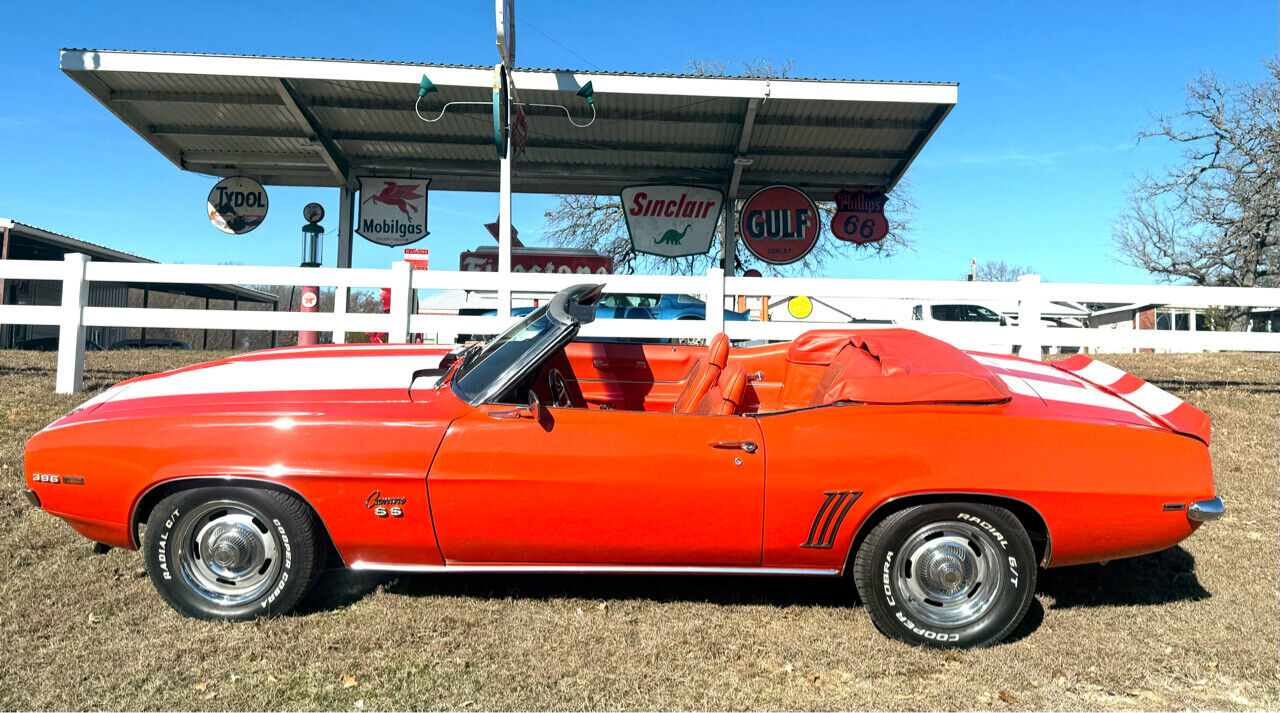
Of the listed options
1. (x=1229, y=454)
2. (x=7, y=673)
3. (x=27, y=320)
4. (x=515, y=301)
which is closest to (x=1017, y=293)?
(x=1229, y=454)

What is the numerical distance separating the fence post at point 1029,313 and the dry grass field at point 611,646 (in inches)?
121

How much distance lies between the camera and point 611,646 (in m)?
3.10

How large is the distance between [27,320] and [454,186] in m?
6.95

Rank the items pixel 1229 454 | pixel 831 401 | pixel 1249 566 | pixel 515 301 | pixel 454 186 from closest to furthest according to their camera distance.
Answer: pixel 831 401
pixel 1249 566
pixel 1229 454
pixel 454 186
pixel 515 301

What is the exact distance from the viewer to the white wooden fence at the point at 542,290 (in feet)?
22.6

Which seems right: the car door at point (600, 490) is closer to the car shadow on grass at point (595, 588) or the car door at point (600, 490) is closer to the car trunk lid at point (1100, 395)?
the car shadow on grass at point (595, 588)

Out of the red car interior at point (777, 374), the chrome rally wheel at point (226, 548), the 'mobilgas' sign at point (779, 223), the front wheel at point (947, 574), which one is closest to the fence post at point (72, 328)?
the chrome rally wheel at point (226, 548)

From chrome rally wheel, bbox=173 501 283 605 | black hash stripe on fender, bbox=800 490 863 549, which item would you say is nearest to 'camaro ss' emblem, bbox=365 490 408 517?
chrome rally wheel, bbox=173 501 283 605

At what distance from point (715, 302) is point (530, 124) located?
5.23 meters

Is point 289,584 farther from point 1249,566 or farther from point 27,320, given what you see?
point 27,320

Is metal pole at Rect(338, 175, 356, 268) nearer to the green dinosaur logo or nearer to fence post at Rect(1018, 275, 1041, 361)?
the green dinosaur logo

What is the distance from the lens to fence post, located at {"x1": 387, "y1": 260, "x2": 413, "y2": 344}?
704 cm

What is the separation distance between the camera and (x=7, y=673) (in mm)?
2779

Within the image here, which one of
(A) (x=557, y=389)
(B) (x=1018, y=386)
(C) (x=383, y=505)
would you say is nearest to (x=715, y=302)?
(A) (x=557, y=389)
